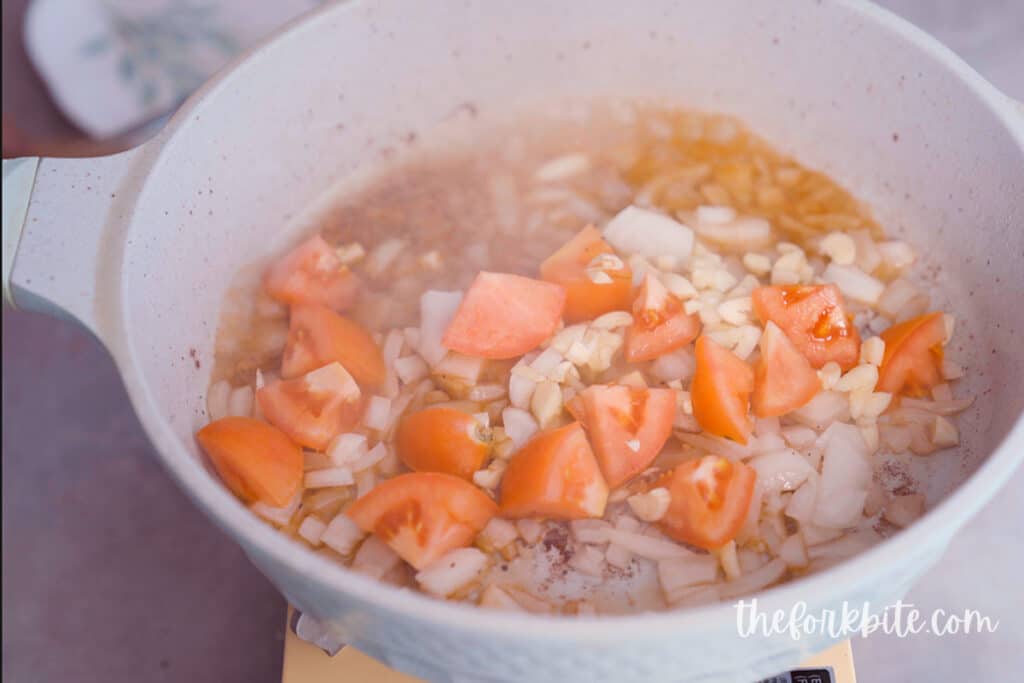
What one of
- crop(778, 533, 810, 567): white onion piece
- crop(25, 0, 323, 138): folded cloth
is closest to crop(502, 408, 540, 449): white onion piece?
crop(778, 533, 810, 567): white onion piece

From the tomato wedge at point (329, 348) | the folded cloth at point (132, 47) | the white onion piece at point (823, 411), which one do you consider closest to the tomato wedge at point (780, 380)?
the white onion piece at point (823, 411)

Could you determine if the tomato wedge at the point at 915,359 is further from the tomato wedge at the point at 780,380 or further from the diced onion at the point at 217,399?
the diced onion at the point at 217,399

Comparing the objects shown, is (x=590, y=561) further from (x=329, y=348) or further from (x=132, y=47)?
(x=132, y=47)

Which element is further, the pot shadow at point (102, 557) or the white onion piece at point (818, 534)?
the pot shadow at point (102, 557)

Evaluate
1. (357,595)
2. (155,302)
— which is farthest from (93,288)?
(357,595)

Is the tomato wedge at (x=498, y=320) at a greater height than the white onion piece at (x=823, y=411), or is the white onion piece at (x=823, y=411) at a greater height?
the white onion piece at (x=823, y=411)

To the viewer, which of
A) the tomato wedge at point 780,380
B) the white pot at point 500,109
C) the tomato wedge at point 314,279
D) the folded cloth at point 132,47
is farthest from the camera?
the folded cloth at point 132,47

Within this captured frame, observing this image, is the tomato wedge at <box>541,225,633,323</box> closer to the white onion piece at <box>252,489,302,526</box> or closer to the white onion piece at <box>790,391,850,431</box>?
the white onion piece at <box>790,391,850,431</box>
